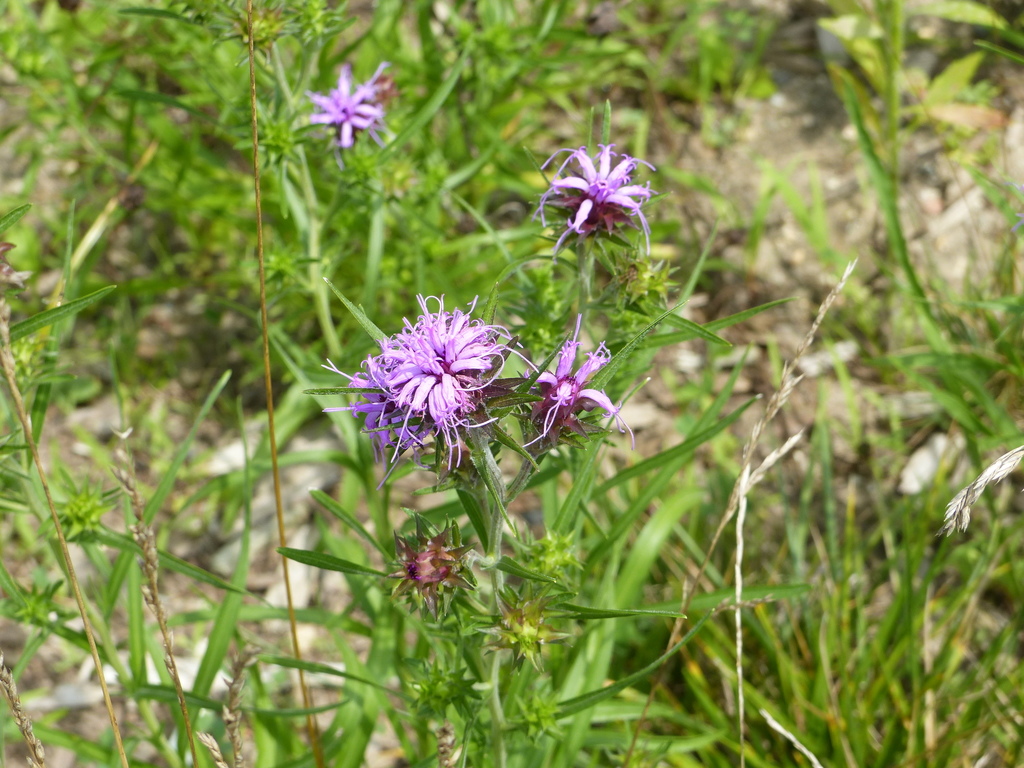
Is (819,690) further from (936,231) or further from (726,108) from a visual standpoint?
(726,108)

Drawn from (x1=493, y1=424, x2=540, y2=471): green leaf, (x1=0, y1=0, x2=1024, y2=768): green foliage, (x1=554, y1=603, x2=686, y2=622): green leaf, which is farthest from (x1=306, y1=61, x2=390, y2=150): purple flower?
(x1=554, y1=603, x2=686, y2=622): green leaf

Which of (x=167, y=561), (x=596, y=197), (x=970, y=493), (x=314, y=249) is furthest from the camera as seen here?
(x=314, y=249)

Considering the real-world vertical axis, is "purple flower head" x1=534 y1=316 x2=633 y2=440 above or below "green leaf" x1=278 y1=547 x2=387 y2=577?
above

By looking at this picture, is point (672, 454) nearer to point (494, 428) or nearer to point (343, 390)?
point (494, 428)

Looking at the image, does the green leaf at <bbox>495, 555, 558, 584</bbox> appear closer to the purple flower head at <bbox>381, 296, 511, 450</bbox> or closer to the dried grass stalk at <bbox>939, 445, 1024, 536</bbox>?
the purple flower head at <bbox>381, 296, 511, 450</bbox>

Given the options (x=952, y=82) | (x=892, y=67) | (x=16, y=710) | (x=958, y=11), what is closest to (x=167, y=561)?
(x=16, y=710)

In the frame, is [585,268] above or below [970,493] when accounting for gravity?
above

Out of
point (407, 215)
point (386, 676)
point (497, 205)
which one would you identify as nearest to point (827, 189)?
point (497, 205)
